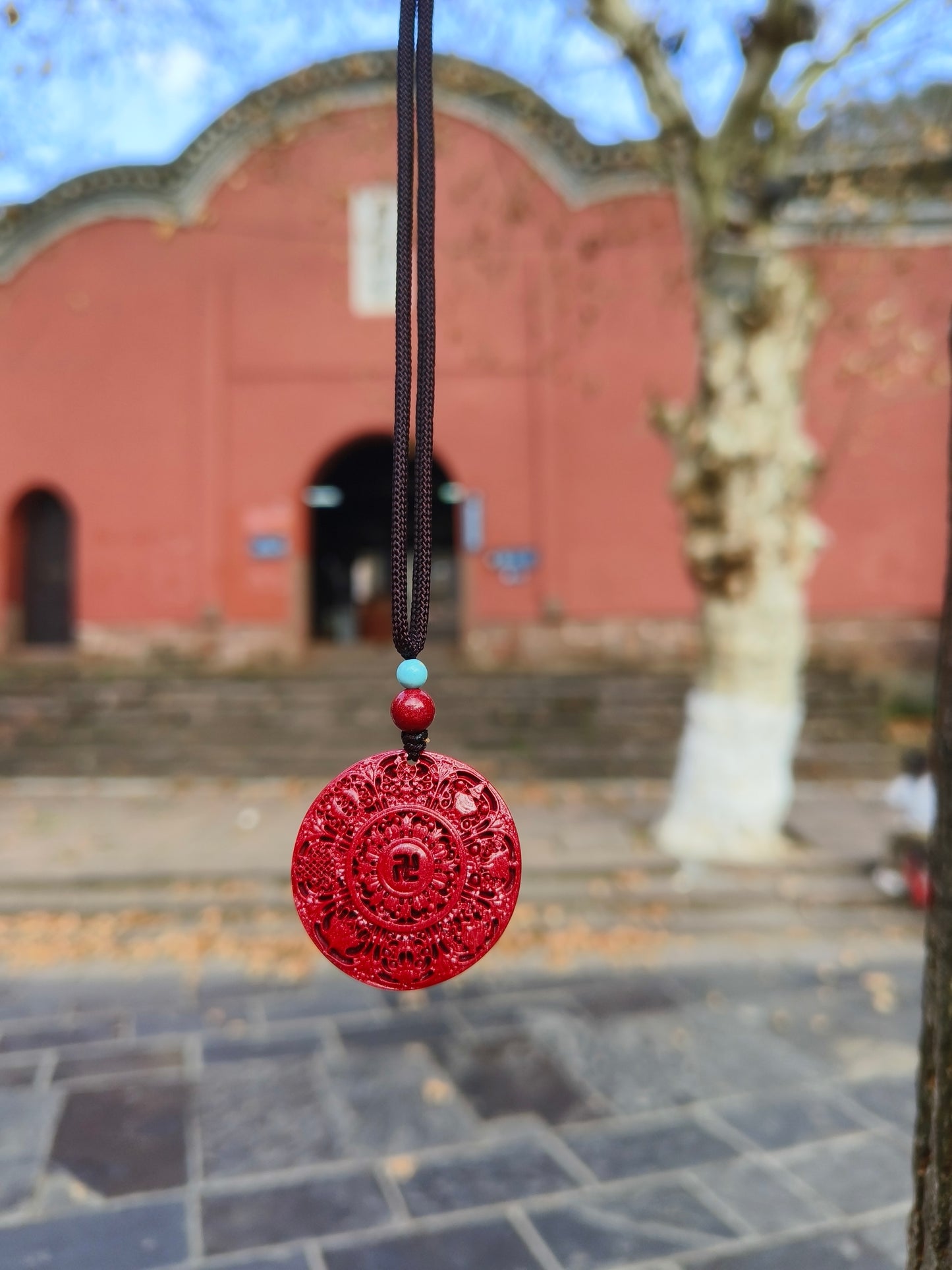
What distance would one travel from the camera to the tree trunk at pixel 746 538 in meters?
6.27

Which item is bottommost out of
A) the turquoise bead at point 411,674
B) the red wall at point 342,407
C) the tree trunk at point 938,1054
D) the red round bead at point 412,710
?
the tree trunk at point 938,1054

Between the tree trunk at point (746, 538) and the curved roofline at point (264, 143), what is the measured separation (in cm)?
687

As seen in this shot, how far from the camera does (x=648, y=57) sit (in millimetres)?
A: 5898

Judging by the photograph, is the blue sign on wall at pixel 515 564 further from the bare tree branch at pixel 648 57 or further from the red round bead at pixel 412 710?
the red round bead at pixel 412 710

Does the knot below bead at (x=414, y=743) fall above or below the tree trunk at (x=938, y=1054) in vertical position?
above

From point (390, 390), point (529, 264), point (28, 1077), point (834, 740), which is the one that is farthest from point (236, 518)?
point (28, 1077)

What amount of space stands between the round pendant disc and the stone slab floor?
5.62 feet

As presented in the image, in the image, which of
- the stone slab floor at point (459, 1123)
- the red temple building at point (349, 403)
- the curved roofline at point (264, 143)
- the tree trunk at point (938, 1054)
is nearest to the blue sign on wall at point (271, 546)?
the red temple building at point (349, 403)

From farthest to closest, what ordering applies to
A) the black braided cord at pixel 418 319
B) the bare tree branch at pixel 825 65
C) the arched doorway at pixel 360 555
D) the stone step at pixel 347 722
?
the arched doorway at pixel 360 555
the stone step at pixel 347 722
the bare tree branch at pixel 825 65
the black braided cord at pixel 418 319

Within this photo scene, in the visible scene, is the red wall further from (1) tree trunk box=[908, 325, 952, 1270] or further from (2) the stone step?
(1) tree trunk box=[908, 325, 952, 1270]

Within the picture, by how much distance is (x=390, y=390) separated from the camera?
12812 millimetres

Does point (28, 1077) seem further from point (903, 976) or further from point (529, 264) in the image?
point (529, 264)

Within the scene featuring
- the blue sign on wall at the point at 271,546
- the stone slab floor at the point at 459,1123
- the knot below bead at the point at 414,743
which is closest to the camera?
the knot below bead at the point at 414,743

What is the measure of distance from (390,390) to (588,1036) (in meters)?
10.5
